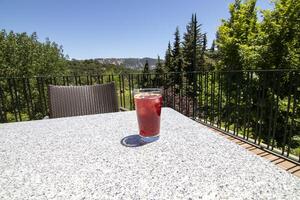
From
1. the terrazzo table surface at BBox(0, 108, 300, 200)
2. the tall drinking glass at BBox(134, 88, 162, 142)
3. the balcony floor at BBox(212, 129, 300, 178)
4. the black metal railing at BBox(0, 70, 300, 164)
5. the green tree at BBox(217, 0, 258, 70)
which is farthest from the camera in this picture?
the green tree at BBox(217, 0, 258, 70)

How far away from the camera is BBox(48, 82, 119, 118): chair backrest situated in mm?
1471

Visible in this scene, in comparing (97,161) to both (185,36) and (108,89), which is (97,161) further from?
(185,36)

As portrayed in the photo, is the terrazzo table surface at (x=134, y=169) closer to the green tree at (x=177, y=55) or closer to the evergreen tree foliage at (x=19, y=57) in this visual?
the evergreen tree foliage at (x=19, y=57)

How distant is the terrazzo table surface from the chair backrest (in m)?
0.57

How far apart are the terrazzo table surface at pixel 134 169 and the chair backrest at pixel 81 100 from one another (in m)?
0.57

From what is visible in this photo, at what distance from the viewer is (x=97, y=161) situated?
62 cm

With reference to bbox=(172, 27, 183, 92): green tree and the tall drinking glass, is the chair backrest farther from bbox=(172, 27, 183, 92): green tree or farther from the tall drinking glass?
bbox=(172, 27, 183, 92): green tree

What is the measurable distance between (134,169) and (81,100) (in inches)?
44.4

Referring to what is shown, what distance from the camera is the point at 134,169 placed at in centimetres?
57

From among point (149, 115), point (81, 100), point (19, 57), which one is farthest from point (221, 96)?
point (19, 57)

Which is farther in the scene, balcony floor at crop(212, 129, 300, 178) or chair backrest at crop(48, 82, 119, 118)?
balcony floor at crop(212, 129, 300, 178)

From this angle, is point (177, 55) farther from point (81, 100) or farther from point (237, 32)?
point (81, 100)

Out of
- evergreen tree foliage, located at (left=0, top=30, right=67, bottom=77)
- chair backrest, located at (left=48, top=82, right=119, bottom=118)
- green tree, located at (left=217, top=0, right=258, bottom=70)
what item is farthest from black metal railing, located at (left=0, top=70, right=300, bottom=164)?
evergreen tree foliage, located at (left=0, top=30, right=67, bottom=77)

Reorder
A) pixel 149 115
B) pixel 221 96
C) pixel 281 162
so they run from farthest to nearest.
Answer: pixel 221 96 → pixel 281 162 → pixel 149 115
